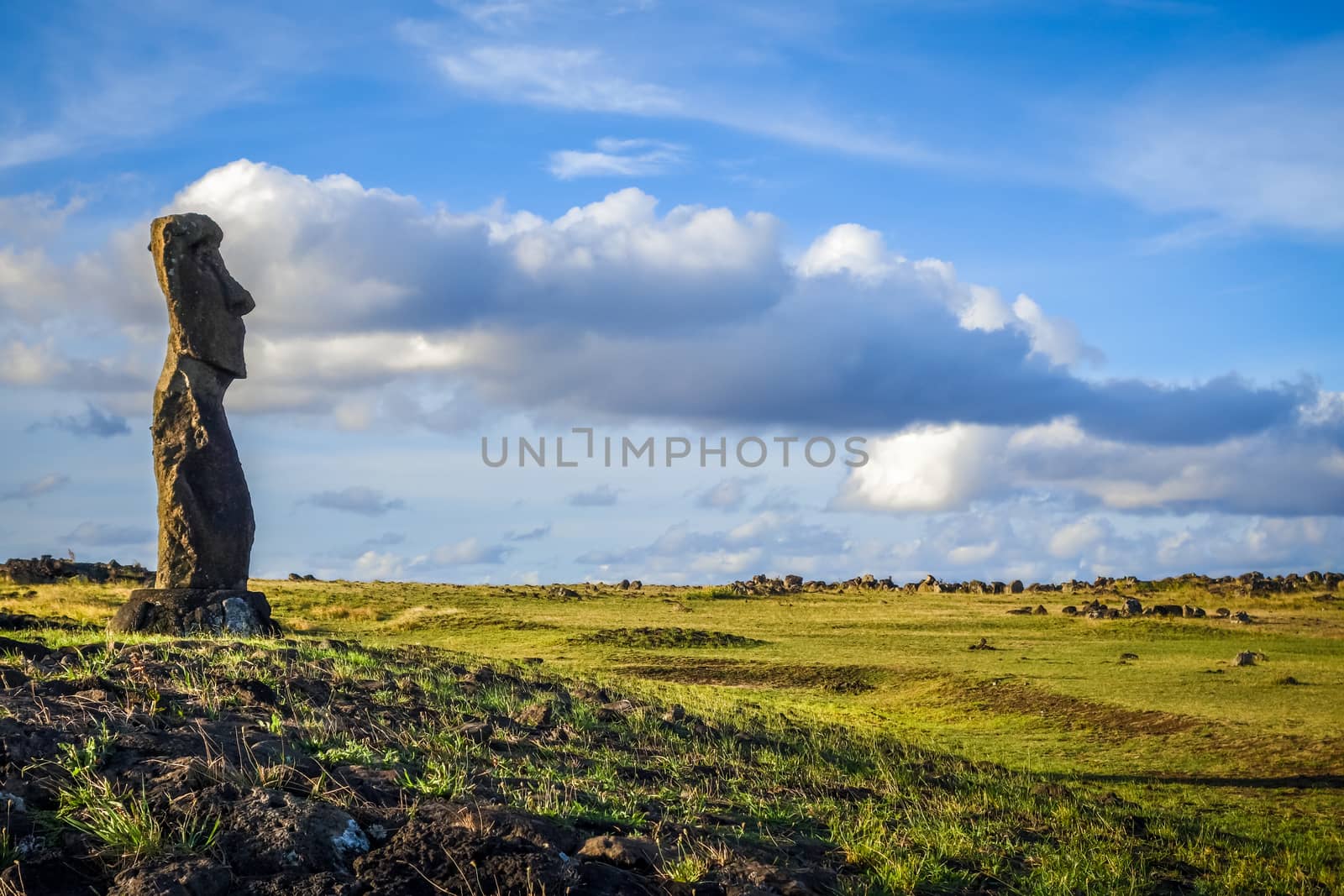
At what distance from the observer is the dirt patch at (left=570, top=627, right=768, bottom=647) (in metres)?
29.8

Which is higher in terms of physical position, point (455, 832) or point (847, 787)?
point (455, 832)

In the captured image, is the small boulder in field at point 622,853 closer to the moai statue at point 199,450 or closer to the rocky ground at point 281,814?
the rocky ground at point 281,814

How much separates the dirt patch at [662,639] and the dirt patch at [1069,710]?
1008 centimetres

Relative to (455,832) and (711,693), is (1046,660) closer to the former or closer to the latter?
(711,693)

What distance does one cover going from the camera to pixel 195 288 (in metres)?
18.4

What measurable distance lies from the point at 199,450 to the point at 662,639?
51.1 ft

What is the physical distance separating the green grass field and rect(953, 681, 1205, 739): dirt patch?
0.21ft

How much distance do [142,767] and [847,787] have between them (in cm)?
624

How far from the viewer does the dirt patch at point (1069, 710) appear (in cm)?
1684

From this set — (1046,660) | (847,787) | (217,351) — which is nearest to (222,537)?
(217,351)

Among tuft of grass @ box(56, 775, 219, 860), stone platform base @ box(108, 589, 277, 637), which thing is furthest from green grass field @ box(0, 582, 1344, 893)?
stone platform base @ box(108, 589, 277, 637)

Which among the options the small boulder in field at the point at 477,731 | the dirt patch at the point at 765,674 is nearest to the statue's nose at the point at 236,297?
the dirt patch at the point at 765,674

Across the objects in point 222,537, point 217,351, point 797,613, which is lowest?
point 797,613

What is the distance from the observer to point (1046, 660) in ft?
Result: 83.0
